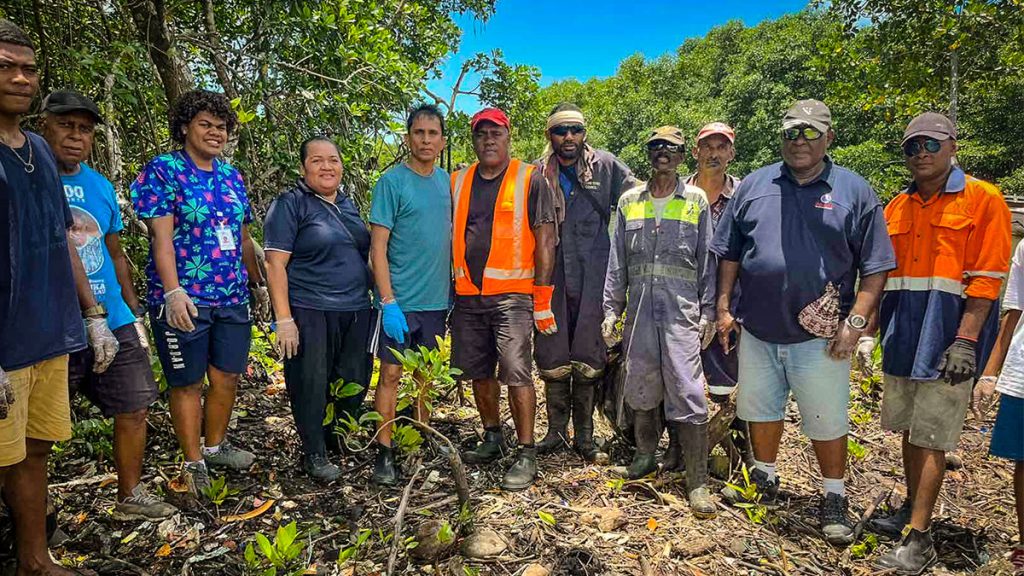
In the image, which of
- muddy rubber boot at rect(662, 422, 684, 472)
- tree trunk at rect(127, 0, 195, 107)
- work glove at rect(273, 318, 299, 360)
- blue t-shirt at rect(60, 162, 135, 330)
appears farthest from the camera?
tree trunk at rect(127, 0, 195, 107)

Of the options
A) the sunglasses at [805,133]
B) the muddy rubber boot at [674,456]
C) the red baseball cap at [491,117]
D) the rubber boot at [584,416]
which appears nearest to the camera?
the sunglasses at [805,133]

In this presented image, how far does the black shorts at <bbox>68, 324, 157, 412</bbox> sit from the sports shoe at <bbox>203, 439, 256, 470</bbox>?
0.68 meters

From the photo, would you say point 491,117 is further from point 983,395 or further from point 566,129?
point 983,395

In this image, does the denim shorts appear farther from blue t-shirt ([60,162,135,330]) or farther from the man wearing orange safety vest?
blue t-shirt ([60,162,135,330])

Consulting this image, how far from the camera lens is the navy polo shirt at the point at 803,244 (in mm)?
2986

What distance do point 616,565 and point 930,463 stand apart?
1.59 metres

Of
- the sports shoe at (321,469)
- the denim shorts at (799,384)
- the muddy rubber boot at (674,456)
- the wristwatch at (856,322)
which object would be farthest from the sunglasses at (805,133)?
the sports shoe at (321,469)

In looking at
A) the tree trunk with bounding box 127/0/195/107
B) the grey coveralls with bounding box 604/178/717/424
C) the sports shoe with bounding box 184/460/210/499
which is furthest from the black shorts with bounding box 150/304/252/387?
the grey coveralls with bounding box 604/178/717/424

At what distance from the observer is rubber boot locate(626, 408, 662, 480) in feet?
11.9

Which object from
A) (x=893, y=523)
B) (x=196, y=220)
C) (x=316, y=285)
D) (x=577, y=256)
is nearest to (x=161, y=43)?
(x=196, y=220)

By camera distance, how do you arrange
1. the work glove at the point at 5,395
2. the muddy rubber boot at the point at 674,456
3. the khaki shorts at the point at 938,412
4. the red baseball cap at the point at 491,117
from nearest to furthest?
the work glove at the point at 5,395 < the khaki shorts at the point at 938,412 < the red baseball cap at the point at 491,117 < the muddy rubber boot at the point at 674,456

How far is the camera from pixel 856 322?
2959 mm

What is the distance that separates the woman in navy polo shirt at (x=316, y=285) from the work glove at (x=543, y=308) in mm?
993

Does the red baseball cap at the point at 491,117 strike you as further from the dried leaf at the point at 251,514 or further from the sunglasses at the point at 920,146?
the dried leaf at the point at 251,514
